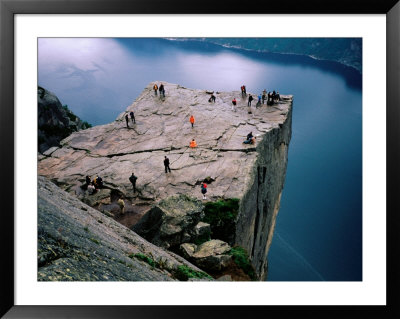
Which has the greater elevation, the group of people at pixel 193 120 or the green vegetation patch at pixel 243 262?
the group of people at pixel 193 120

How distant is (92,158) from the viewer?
2373 centimetres

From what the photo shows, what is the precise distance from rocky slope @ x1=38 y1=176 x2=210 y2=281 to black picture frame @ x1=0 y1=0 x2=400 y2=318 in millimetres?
888

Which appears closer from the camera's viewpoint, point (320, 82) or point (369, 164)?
point (369, 164)

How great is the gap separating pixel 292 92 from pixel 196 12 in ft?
49.2

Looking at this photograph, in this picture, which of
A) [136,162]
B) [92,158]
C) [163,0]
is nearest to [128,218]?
[136,162]

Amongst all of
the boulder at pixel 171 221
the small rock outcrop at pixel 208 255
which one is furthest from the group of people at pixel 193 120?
the small rock outcrop at pixel 208 255

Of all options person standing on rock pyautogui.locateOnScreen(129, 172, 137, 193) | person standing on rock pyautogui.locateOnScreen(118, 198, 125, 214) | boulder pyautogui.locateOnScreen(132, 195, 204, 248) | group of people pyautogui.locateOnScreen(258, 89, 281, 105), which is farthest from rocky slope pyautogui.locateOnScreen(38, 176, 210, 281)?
group of people pyautogui.locateOnScreen(258, 89, 281, 105)

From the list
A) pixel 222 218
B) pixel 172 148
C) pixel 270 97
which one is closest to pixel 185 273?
pixel 222 218

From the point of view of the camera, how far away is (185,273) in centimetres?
1089

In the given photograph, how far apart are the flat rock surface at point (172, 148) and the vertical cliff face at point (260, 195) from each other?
665 mm

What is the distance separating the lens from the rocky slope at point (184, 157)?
63.5 ft

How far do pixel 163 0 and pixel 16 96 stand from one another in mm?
4475

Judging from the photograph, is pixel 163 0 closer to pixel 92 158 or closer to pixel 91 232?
pixel 91 232

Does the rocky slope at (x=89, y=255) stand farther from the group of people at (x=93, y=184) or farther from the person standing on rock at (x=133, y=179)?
the group of people at (x=93, y=184)
